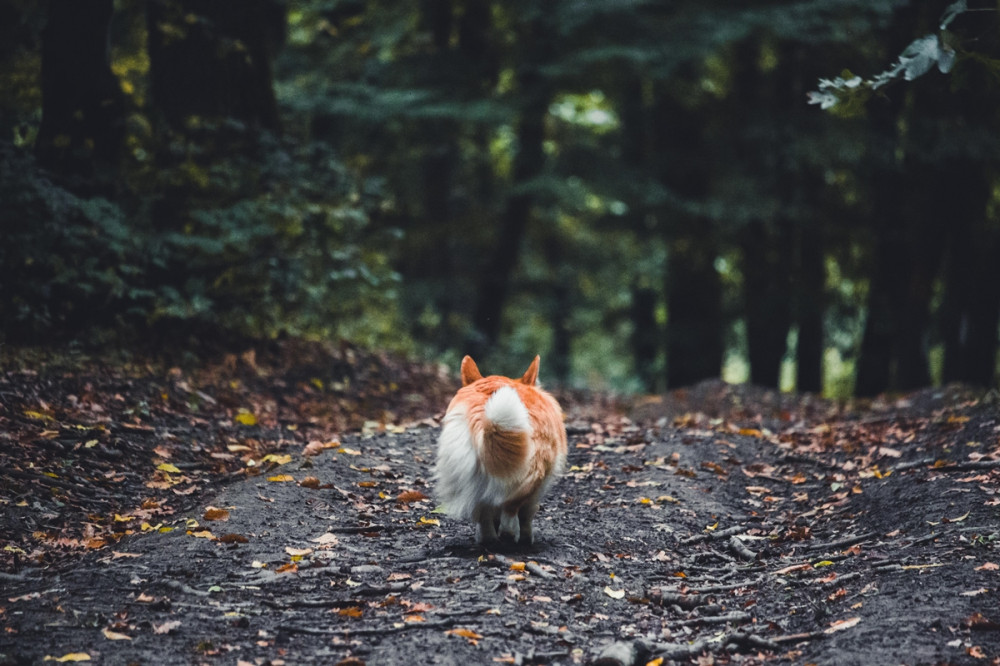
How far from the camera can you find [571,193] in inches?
622

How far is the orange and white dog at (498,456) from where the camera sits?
15.2 ft

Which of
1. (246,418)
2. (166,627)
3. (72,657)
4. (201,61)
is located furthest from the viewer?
(201,61)

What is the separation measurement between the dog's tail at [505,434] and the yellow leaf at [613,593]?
32.8 inches

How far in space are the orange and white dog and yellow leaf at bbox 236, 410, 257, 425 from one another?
3.50 meters

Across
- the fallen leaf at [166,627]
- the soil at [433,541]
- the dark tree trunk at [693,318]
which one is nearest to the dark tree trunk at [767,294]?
the dark tree trunk at [693,318]

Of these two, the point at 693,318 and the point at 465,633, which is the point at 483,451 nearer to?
the point at 465,633

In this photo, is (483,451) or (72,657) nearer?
(72,657)

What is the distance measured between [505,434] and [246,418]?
4383mm

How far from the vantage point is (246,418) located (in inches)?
327

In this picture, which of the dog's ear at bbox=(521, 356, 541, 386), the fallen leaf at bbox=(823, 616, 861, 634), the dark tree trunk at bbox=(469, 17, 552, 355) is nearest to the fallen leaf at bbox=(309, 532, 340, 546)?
the dog's ear at bbox=(521, 356, 541, 386)

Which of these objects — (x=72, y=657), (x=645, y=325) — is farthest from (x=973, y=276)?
(x=72, y=657)

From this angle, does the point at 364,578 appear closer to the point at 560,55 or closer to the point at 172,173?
the point at 172,173

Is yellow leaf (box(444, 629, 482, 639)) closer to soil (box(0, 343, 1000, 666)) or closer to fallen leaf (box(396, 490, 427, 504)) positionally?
soil (box(0, 343, 1000, 666))

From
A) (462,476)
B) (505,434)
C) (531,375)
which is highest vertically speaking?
(531,375)
